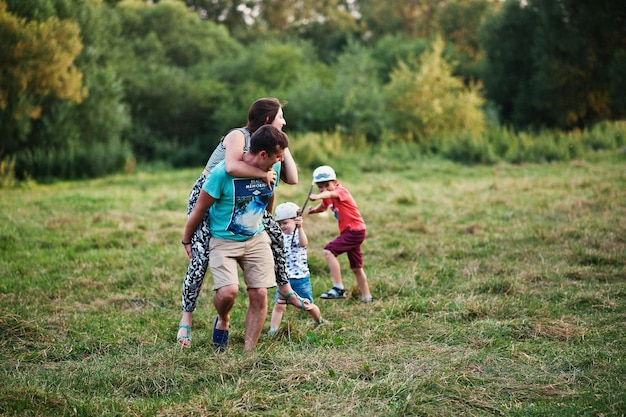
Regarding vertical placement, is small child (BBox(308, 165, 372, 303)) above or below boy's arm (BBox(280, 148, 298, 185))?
below

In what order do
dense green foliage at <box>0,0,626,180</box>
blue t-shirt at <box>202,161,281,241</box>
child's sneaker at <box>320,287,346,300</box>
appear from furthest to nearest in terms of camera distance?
dense green foliage at <box>0,0,626,180</box> → child's sneaker at <box>320,287,346,300</box> → blue t-shirt at <box>202,161,281,241</box>

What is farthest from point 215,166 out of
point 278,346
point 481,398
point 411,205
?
point 411,205

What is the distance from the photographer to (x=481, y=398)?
4141mm

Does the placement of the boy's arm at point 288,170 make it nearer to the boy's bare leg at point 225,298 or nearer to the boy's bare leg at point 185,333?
the boy's bare leg at point 225,298

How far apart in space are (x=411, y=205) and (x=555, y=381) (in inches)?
339

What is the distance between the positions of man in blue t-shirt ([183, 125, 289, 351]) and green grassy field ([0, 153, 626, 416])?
384 millimetres

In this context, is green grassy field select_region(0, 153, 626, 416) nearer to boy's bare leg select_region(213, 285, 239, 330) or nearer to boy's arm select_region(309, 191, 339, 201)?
boy's bare leg select_region(213, 285, 239, 330)

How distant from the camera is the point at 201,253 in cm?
524

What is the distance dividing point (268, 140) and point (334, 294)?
2.66 meters

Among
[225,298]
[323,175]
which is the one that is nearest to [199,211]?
[225,298]

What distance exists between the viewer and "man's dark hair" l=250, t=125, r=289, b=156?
4.82 meters

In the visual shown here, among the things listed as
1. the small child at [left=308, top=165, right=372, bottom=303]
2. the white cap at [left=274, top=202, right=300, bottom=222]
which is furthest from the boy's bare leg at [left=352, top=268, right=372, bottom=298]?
the white cap at [left=274, top=202, right=300, bottom=222]

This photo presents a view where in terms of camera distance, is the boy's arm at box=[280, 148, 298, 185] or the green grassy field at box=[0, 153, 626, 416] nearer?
the green grassy field at box=[0, 153, 626, 416]

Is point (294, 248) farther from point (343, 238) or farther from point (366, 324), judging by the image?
point (343, 238)
